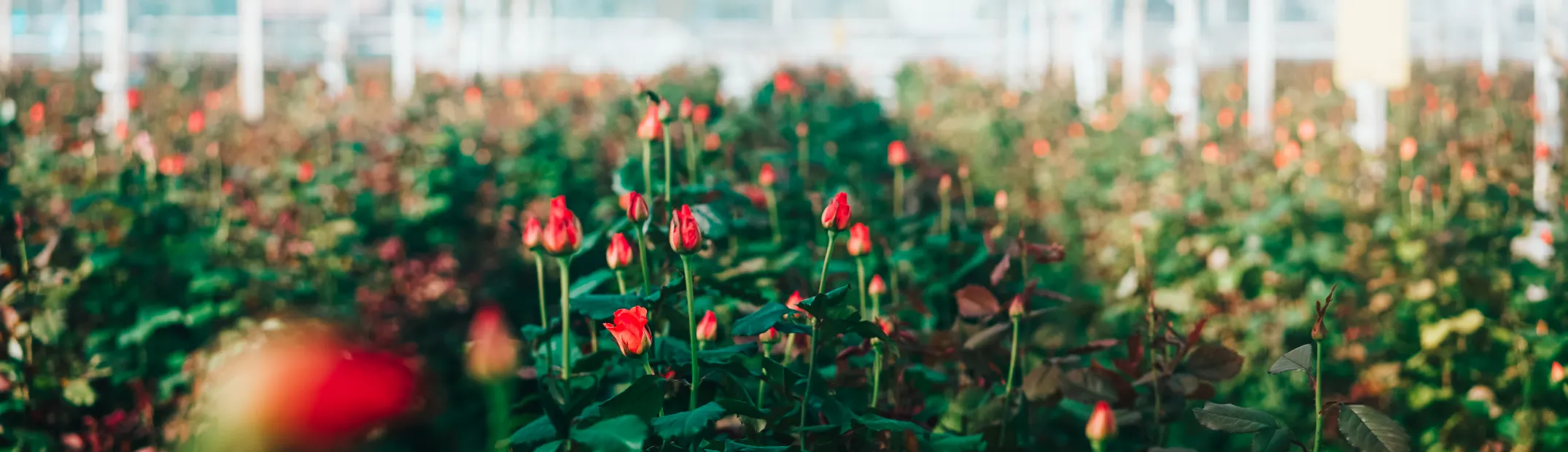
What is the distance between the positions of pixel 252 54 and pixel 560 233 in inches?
251

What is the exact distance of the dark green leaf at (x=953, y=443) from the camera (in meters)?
1.24

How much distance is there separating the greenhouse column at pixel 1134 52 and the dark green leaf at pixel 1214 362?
16.7 ft

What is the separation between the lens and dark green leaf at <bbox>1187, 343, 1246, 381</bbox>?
52.9 inches

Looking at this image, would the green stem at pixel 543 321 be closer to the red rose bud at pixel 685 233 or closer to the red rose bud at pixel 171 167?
the red rose bud at pixel 685 233

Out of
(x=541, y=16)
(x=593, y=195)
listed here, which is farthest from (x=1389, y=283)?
(x=541, y=16)

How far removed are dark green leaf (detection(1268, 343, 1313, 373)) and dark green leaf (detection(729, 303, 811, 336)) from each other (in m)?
0.41

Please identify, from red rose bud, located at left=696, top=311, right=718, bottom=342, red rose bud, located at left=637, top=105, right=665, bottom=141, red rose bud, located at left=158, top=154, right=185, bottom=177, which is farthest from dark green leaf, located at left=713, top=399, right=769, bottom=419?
red rose bud, located at left=158, top=154, right=185, bottom=177

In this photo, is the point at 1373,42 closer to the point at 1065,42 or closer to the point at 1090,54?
the point at 1090,54

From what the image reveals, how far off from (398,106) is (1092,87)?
4.24 m

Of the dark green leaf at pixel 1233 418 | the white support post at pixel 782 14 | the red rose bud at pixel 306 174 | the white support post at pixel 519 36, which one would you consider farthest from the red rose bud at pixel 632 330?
the white support post at pixel 782 14

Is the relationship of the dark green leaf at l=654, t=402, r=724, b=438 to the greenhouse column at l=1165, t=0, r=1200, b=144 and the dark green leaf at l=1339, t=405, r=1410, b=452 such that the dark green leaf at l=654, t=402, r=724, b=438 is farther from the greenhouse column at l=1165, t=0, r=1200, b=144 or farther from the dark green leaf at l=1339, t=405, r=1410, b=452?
the greenhouse column at l=1165, t=0, r=1200, b=144

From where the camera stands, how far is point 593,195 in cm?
400

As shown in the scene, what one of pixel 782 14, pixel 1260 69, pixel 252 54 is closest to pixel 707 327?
pixel 1260 69

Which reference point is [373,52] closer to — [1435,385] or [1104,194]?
[1104,194]
